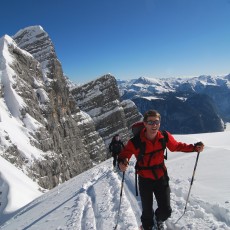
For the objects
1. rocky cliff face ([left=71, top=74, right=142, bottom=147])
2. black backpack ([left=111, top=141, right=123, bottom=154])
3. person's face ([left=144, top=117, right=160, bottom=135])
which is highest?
person's face ([left=144, top=117, right=160, bottom=135])

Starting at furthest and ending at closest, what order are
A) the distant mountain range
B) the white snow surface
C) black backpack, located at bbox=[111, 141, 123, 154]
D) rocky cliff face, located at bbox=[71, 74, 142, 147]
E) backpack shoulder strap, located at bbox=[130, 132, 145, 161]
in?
rocky cliff face, located at bbox=[71, 74, 142, 147] → the distant mountain range → black backpack, located at bbox=[111, 141, 123, 154] → the white snow surface → backpack shoulder strap, located at bbox=[130, 132, 145, 161]

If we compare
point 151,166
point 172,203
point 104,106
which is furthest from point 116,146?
point 104,106

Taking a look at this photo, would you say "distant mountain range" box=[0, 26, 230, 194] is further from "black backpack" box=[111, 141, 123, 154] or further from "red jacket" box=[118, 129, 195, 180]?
"red jacket" box=[118, 129, 195, 180]

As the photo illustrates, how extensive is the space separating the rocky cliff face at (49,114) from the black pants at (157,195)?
45.0m

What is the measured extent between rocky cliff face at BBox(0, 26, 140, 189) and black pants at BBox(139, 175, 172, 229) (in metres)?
45.0

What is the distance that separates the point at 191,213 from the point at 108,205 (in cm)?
439

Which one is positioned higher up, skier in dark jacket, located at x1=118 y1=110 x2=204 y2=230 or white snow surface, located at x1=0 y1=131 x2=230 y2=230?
skier in dark jacket, located at x1=118 y1=110 x2=204 y2=230

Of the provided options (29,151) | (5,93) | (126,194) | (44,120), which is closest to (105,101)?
(44,120)

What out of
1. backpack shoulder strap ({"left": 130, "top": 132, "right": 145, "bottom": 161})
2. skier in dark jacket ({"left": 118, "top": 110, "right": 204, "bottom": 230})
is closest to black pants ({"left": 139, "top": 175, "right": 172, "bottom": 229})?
skier in dark jacket ({"left": 118, "top": 110, "right": 204, "bottom": 230})

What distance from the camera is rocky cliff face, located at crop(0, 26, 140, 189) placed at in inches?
2373

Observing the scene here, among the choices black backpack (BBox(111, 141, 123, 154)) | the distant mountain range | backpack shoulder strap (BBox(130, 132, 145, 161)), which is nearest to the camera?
backpack shoulder strap (BBox(130, 132, 145, 161))

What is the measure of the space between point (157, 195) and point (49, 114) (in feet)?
257

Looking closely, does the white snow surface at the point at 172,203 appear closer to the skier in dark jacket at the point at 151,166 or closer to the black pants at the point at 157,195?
the black pants at the point at 157,195

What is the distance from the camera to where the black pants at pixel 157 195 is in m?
8.00
